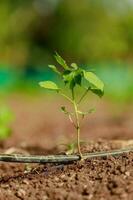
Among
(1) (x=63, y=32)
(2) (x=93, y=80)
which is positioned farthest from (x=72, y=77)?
(1) (x=63, y=32)

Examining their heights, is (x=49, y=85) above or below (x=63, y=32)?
below

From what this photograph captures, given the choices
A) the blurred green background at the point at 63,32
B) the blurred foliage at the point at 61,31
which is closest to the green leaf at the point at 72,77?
the blurred green background at the point at 63,32

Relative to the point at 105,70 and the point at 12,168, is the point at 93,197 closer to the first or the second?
the point at 12,168

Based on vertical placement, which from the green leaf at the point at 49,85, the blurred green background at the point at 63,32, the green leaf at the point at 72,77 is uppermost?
the blurred green background at the point at 63,32

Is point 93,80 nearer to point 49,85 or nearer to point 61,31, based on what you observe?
point 49,85

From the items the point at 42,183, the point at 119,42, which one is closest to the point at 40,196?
the point at 42,183

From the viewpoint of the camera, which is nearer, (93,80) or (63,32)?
(93,80)

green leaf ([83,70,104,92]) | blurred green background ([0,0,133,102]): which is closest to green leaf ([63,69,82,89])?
green leaf ([83,70,104,92])

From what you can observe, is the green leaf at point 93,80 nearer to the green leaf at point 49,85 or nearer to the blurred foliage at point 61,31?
the green leaf at point 49,85
